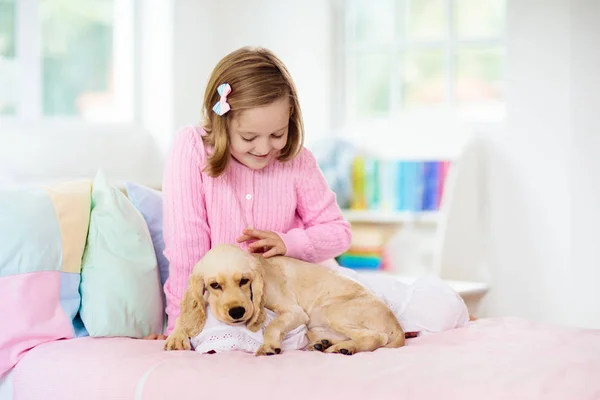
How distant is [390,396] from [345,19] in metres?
3.23

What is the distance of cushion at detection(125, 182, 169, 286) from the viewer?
2.16 meters

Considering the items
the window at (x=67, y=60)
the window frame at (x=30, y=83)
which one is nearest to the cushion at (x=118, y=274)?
the window frame at (x=30, y=83)

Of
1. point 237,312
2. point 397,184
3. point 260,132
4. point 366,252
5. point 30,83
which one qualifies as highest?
point 30,83

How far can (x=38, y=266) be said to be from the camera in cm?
188

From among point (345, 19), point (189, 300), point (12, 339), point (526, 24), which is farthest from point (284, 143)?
point (345, 19)

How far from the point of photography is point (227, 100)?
1907 mm

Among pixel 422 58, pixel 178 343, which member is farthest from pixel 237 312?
pixel 422 58

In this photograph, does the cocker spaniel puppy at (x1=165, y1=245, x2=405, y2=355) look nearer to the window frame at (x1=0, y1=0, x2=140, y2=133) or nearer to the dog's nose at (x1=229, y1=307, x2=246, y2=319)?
the dog's nose at (x1=229, y1=307, x2=246, y2=319)

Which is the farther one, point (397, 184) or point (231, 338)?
point (397, 184)

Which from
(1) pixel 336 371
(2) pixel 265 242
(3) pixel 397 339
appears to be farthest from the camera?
(2) pixel 265 242

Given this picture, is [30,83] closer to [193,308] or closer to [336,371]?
[193,308]

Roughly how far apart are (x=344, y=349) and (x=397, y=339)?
15cm

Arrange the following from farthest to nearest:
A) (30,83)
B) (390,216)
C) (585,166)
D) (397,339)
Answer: (390,216)
(585,166)
(30,83)
(397,339)

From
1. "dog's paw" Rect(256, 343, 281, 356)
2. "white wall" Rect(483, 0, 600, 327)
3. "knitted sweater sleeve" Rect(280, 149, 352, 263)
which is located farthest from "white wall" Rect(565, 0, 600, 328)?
"dog's paw" Rect(256, 343, 281, 356)
